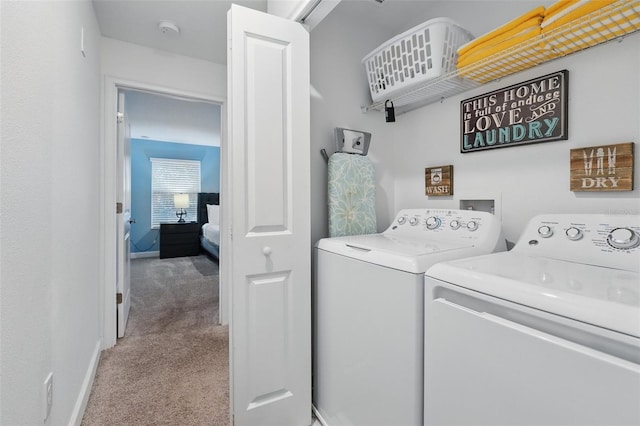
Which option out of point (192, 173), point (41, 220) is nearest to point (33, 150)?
point (41, 220)

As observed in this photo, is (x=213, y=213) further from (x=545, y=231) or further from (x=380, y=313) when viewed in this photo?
(x=545, y=231)

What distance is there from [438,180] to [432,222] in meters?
0.35

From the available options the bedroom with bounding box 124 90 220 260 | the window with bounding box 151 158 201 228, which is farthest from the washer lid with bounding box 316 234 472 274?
the window with bounding box 151 158 201 228

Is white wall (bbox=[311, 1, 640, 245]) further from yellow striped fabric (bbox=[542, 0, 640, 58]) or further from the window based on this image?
the window

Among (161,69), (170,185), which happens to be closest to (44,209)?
(161,69)

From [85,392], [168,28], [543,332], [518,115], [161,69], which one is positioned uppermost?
[168,28]

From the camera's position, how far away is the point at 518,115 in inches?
55.6

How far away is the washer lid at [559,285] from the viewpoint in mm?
619

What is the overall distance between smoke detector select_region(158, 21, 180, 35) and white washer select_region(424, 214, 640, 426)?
85.4 inches

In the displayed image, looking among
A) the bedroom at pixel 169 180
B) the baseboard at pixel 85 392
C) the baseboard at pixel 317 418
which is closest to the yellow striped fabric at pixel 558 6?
the baseboard at pixel 317 418

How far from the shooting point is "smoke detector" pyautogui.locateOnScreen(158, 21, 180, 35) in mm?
1962

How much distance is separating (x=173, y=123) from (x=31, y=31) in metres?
4.08

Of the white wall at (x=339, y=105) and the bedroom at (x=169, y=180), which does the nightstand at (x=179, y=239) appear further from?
the white wall at (x=339, y=105)

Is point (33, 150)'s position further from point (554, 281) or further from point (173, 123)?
point (173, 123)
